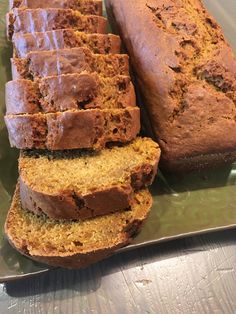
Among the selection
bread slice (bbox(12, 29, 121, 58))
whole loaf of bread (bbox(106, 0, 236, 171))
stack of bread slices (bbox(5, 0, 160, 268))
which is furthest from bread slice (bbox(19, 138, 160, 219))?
bread slice (bbox(12, 29, 121, 58))

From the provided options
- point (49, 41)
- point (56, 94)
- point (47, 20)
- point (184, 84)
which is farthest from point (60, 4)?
point (184, 84)

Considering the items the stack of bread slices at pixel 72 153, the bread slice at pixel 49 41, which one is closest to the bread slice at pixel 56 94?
the stack of bread slices at pixel 72 153

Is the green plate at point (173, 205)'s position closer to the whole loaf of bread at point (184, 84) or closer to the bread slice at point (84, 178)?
the whole loaf of bread at point (184, 84)

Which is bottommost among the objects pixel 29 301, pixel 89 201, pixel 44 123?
pixel 29 301

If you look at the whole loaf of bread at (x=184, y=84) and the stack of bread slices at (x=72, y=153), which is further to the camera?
the whole loaf of bread at (x=184, y=84)

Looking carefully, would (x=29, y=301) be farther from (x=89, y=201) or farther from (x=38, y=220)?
(x=89, y=201)

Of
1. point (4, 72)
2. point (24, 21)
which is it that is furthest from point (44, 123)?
point (4, 72)
